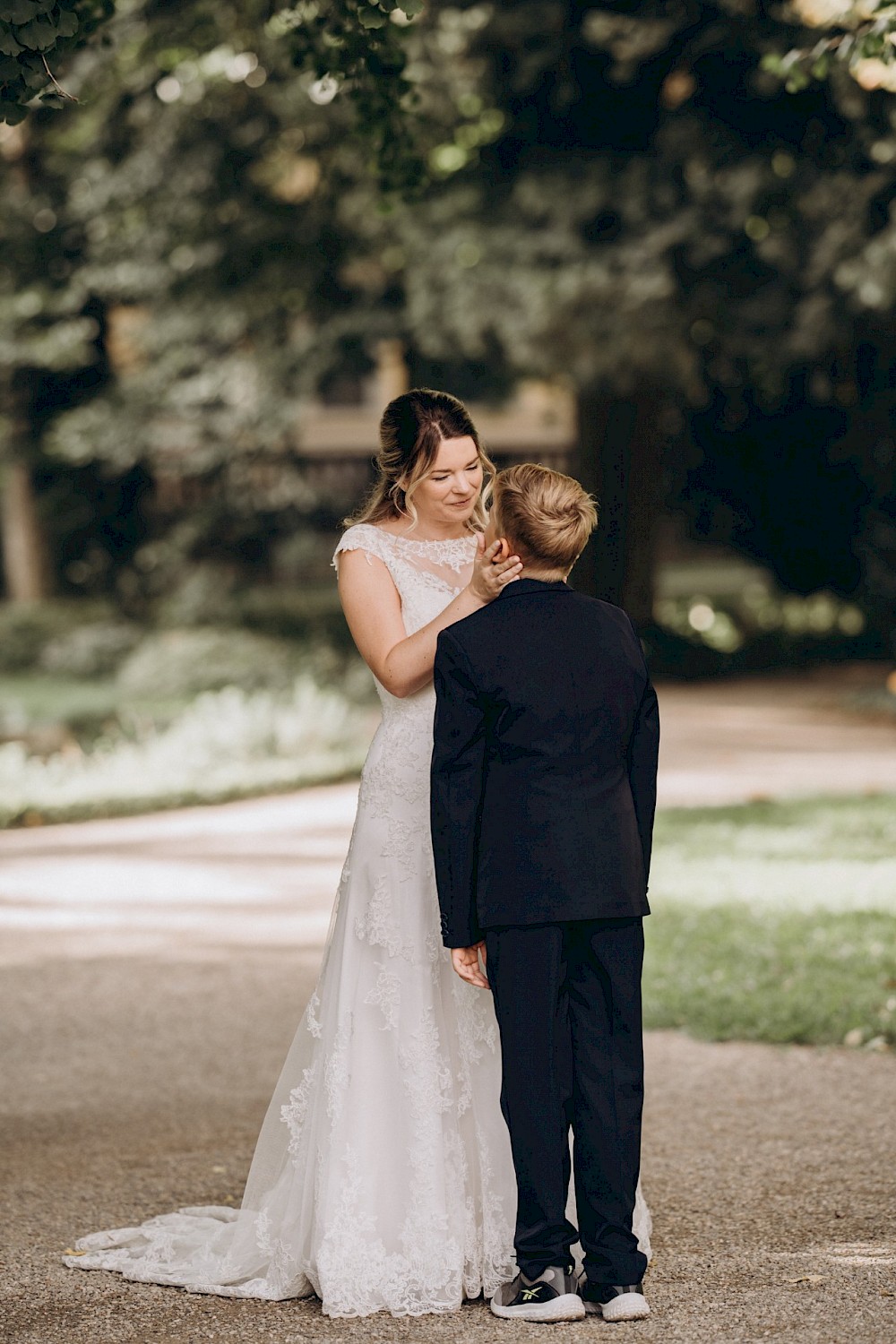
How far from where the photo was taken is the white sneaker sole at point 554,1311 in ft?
11.9

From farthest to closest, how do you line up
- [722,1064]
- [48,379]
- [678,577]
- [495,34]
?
[678,577] < [48,379] < [495,34] < [722,1064]

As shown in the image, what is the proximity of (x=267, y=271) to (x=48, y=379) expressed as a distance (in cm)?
643

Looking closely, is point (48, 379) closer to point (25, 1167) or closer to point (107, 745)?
point (107, 745)

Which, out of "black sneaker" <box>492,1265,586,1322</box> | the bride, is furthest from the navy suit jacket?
"black sneaker" <box>492,1265,586,1322</box>

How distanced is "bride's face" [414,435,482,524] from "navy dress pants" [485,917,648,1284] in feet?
3.56

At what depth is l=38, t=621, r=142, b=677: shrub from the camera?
69.2 feet

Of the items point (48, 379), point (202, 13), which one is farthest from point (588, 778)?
point (48, 379)

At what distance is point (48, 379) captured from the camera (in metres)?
23.1

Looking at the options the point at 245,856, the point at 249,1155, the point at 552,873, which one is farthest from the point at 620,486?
the point at 552,873

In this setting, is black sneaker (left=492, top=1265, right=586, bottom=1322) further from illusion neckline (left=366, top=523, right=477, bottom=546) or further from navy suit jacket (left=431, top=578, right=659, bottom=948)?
illusion neckline (left=366, top=523, right=477, bottom=546)

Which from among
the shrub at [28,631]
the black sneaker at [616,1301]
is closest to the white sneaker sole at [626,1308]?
the black sneaker at [616,1301]

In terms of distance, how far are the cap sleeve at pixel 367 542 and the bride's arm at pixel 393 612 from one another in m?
0.01

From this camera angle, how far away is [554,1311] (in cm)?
362

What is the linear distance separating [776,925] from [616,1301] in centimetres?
421
